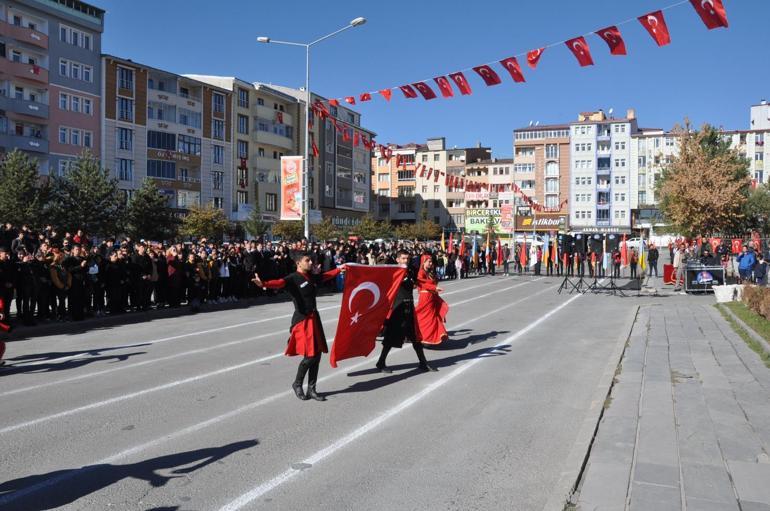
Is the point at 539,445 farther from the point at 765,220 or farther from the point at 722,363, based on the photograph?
the point at 765,220

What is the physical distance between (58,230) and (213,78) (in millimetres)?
33909

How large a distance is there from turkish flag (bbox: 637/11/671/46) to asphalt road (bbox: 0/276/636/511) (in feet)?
21.3

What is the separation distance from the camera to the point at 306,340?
26.1 feet

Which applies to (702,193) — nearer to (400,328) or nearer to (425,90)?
(425,90)

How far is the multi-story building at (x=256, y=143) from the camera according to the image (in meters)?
68.4

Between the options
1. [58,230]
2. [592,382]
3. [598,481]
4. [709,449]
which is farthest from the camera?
[58,230]

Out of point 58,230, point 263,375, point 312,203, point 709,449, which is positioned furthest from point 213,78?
point 709,449

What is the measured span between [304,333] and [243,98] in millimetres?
66184

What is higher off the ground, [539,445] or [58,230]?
[58,230]

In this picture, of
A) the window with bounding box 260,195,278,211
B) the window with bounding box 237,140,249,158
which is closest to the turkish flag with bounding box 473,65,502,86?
the window with bounding box 237,140,249,158

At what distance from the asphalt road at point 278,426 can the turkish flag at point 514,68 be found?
25.1 feet

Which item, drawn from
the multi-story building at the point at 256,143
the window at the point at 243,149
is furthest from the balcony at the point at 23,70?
the window at the point at 243,149

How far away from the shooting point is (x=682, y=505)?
14.9 feet

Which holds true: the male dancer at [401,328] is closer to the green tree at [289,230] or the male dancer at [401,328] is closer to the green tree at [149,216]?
the green tree at [149,216]
